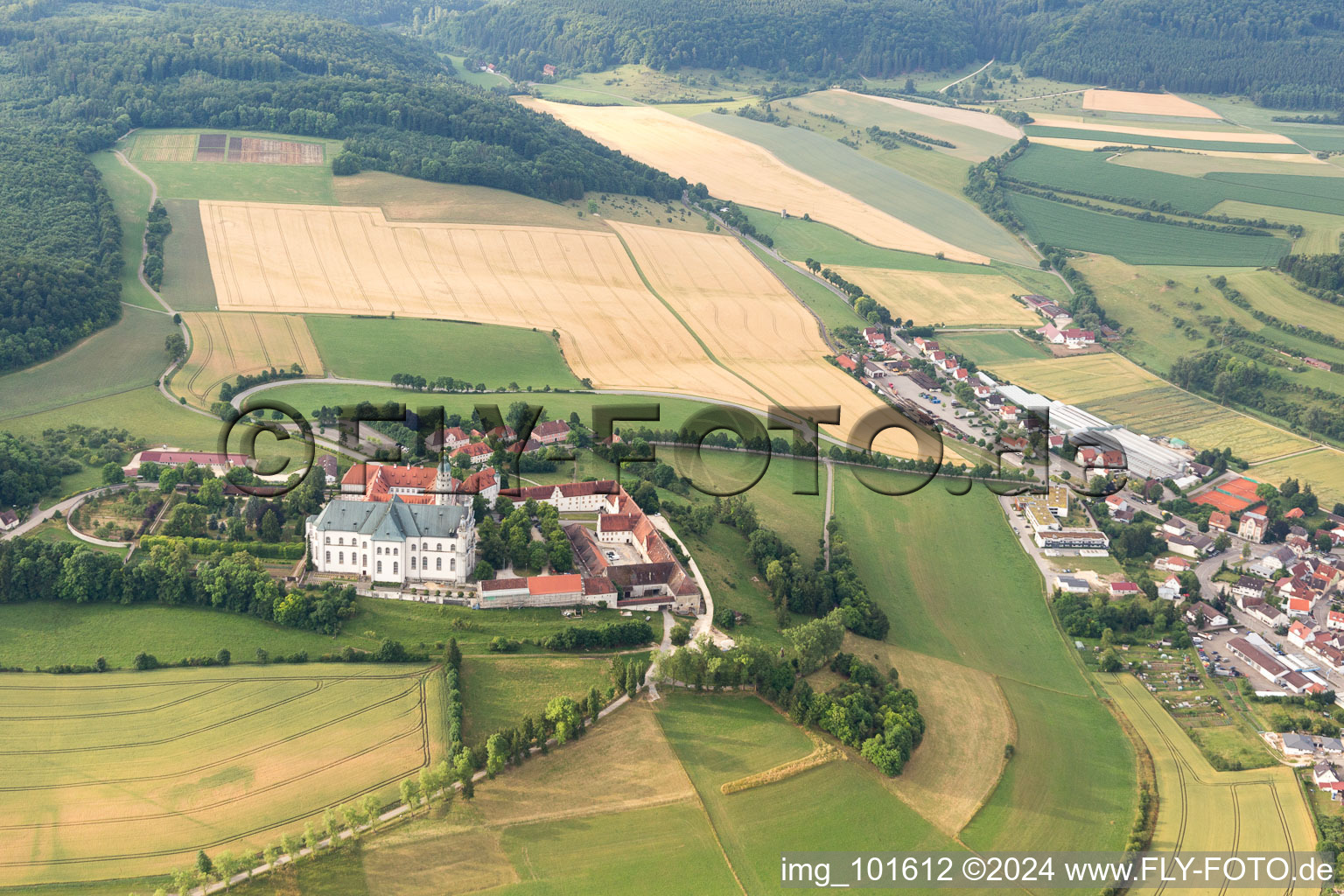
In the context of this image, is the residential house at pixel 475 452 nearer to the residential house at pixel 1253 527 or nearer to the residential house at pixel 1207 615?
the residential house at pixel 1207 615

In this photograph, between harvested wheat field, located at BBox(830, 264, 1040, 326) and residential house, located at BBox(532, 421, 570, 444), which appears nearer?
residential house, located at BBox(532, 421, 570, 444)

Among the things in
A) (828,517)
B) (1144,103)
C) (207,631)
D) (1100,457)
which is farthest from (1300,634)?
(1144,103)

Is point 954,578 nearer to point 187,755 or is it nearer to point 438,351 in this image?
point 187,755

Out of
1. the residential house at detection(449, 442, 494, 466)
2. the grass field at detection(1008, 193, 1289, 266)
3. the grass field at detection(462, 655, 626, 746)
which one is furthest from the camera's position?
the grass field at detection(1008, 193, 1289, 266)

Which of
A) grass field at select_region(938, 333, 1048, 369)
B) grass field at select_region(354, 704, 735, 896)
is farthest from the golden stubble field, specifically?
grass field at select_region(354, 704, 735, 896)

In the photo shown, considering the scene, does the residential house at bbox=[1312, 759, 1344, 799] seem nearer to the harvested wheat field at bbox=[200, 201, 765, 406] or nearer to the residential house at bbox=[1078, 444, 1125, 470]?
the residential house at bbox=[1078, 444, 1125, 470]

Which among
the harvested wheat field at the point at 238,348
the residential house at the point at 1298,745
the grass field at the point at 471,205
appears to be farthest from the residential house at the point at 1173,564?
the grass field at the point at 471,205
